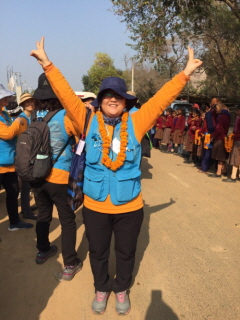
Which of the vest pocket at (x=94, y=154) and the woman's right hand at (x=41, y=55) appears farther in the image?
the vest pocket at (x=94, y=154)

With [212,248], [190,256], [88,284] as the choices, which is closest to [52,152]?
[88,284]

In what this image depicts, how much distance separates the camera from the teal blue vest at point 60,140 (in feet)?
8.71

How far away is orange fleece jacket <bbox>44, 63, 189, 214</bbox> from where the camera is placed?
2080 millimetres

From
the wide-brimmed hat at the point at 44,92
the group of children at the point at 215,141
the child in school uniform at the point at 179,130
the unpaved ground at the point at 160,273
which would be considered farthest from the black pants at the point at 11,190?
the child in school uniform at the point at 179,130

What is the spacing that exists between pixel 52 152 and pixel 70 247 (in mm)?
1030

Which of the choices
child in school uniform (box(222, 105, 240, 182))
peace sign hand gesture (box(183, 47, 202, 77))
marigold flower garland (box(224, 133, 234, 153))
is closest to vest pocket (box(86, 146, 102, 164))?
peace sign hand gesture (box(183, 47, 202, 77))

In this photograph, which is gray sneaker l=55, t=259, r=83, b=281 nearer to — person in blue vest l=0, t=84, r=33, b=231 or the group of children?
person in blue vest l=0, t=84, r=33, b=231

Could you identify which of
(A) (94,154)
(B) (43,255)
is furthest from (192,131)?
(A) (94,154)

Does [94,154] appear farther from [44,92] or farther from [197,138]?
[197,138]

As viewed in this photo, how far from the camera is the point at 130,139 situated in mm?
2242

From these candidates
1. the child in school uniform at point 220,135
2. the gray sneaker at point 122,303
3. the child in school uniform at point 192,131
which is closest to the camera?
the gray sneaker at point 122,303

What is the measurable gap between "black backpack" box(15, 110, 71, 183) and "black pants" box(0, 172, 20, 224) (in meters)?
1.20

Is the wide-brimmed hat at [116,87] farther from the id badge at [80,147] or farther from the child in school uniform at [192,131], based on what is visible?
the child in school uniform at [192,131]

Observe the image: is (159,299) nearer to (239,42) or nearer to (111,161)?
(111,161)
